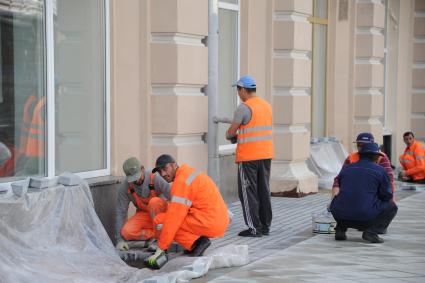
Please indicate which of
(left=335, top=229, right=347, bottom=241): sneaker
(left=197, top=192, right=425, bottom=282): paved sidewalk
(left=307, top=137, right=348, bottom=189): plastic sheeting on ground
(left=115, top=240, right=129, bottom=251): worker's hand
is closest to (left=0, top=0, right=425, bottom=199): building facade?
(left=307, top=137, right=348, bottom=189): plastic sheeting on ground

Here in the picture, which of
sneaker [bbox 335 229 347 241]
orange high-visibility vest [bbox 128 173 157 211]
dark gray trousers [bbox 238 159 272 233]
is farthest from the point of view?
dark gray trousers [bbox 238 159 272 233]

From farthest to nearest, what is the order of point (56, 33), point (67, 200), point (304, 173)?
1. point (304, 173)
2. point (56, 33)
3. point (67, 200)

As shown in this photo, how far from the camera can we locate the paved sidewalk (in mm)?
8039

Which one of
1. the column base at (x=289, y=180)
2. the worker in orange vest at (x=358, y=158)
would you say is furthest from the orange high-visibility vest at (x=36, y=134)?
the column base at (x=289, y=180)

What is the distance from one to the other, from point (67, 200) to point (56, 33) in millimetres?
1666

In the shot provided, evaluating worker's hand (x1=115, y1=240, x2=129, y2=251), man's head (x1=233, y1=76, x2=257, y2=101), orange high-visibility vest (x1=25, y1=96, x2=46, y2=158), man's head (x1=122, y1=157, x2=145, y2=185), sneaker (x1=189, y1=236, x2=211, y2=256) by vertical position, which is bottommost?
worker's hand (x1=115, y1=240, x2=129, y2=251)

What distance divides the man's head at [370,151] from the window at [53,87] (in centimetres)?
270

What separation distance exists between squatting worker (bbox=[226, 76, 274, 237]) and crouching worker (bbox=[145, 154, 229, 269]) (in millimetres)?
1580

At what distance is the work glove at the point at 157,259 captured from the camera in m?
8.22

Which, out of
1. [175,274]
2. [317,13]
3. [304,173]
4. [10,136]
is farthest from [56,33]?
[317,13]

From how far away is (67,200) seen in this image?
8.30 meters

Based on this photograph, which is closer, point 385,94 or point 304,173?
point 304,173

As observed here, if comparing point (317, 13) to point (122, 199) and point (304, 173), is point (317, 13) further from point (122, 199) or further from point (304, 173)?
point (122, 199)

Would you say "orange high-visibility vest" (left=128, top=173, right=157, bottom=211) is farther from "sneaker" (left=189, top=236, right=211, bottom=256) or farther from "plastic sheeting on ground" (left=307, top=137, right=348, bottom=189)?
"plastic sheeting on ground" (left=307, top=137, right=348, bottom=189)
